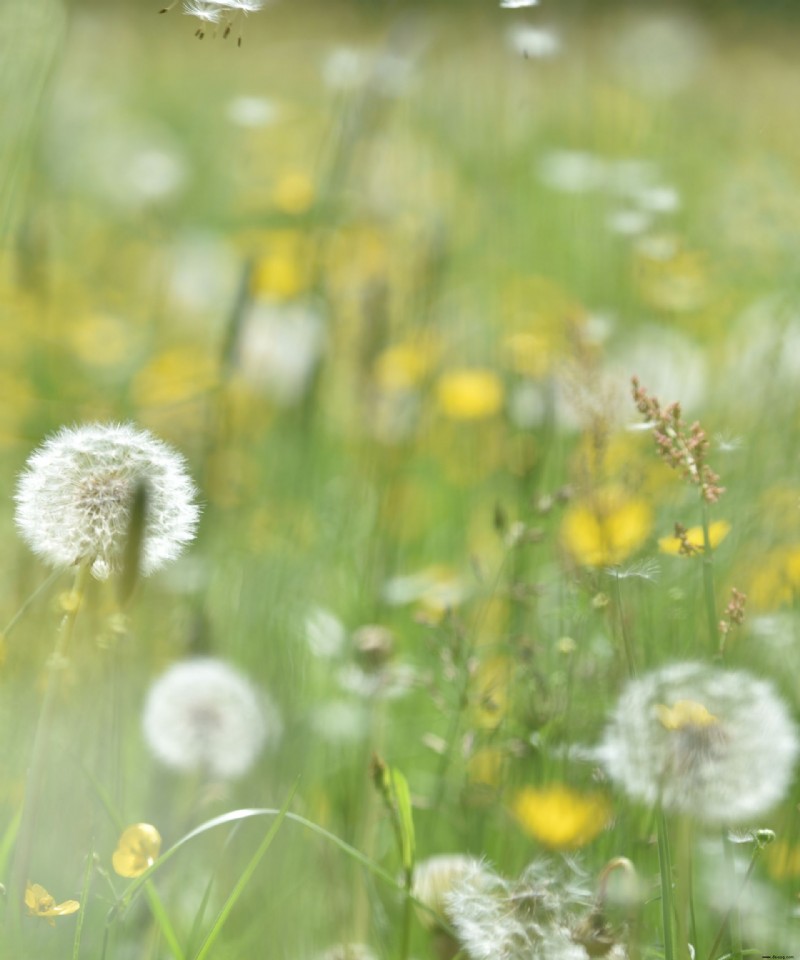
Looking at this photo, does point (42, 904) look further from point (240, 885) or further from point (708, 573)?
point (708, 573)

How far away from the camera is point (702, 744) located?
75 centimetres

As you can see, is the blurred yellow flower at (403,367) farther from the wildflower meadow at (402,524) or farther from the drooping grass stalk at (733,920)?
the drooping grass stalk at (733,920)

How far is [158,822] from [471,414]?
93cm

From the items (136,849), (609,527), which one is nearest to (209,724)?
(136,849)

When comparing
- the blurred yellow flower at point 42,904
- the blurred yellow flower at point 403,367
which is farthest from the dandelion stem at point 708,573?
the blurred yellow flower at point 403,367

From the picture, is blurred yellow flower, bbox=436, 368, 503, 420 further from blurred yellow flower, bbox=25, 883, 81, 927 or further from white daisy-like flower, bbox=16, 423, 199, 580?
blurred yellow flower, bbox=25, 883, 81, 927

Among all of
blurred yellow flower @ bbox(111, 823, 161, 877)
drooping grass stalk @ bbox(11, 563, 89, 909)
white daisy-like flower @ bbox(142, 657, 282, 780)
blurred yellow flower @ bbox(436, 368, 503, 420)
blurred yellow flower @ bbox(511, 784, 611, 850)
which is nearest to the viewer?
drooping grass stalk @ bbox(11, 563, 89, 909)

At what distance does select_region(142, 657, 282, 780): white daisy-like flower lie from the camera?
3.08ft

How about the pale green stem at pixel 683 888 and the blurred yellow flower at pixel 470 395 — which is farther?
the blurred yellow flower at pixel 470 395

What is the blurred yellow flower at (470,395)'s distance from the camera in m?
1.71

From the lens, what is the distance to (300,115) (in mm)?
2461

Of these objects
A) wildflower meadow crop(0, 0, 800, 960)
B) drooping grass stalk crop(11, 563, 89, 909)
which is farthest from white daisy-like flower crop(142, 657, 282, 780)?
drooping grass stalk crop(11, 563, 89, 909)

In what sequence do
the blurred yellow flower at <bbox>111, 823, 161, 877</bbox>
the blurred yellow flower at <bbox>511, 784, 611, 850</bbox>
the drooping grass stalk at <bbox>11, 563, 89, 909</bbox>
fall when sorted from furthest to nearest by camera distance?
the blurred yellow flower at <bbox>511, 784, 611, 850</bbox>
the blurred yellow flower at <bbox>111, 823, 161, 877</bbox>
the drooping grass stalk at <bbox>11, 563, 89, 909</bbox>

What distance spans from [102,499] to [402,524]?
0.82 metres
